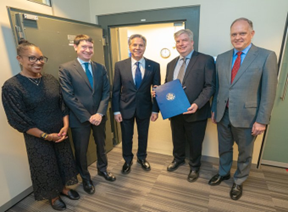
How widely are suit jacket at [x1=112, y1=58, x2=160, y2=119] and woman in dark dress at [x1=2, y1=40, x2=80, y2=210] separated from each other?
620 mm

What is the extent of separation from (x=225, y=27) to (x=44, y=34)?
1997mm

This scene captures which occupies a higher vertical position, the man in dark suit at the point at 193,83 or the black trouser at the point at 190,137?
the man in dark suit at the point at 193,83

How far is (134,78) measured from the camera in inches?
78.8

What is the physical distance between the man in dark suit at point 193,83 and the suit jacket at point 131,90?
0.22 m

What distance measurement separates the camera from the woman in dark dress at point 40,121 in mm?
1418

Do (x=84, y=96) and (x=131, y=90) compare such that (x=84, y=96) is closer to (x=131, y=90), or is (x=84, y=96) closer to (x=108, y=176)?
(x=131, y=90)

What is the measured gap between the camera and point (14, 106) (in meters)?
1.38

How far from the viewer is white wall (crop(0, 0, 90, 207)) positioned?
1626mm

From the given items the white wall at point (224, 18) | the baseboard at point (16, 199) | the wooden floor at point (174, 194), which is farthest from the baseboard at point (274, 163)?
the baseboard at point (16, 199)

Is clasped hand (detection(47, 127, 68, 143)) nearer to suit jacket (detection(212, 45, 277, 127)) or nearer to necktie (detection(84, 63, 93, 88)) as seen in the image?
necktie (detection(84, 63, 93, 88))

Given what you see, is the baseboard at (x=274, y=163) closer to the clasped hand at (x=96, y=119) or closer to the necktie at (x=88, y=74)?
the clasped hand at (x=96, y=119)

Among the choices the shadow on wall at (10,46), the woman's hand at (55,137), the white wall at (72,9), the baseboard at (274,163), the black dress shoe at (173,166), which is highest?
the white wall at (72,9)

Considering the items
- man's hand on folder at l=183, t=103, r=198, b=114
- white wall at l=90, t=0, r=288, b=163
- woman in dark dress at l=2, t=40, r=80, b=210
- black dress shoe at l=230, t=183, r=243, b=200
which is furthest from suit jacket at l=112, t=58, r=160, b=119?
black dress shoe at l=230, t=183, r=243, b=200

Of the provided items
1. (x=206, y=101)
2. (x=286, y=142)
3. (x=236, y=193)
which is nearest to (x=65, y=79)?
(x=206, y=101)
